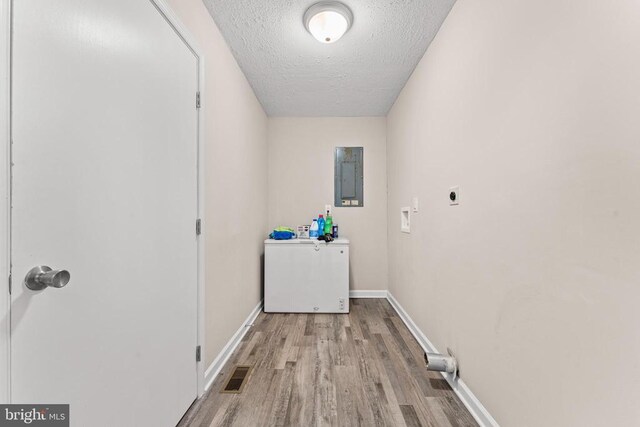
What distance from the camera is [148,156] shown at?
113 centimetres

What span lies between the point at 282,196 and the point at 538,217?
9.15 ft

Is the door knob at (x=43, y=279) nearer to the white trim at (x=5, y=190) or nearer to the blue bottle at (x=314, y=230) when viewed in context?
the white trim at (x=5, y=190)

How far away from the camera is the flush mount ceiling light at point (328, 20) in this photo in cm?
168

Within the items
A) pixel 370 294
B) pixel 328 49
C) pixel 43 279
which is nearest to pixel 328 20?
pixel 328 49

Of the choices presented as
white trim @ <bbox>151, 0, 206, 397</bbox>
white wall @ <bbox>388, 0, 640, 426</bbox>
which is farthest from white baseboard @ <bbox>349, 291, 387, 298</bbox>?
white trim @ <bbox>151, 0, 206, 397</bbox>

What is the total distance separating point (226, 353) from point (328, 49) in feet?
7.62

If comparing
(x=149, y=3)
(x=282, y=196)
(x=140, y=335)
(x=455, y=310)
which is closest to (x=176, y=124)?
Answer: (x=149, y=3)

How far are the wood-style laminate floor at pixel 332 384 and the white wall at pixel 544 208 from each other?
290mm

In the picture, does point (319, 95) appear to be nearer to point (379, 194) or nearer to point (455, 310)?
point (379, 194)

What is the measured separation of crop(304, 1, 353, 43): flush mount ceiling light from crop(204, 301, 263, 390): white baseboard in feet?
7.16

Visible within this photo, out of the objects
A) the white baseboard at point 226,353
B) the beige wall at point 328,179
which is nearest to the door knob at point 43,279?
the white baseboard at point 226,353

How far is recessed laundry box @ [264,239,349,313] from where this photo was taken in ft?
9.49

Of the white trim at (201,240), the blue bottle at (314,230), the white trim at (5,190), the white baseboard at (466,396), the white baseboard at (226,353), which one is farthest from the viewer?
the blue bottle at (314,230)

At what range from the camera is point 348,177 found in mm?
3484
